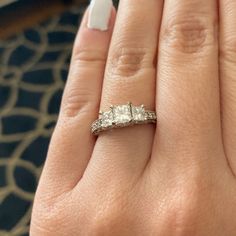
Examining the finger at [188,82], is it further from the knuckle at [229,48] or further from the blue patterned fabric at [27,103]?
the blue patterned fabric at [27,103]

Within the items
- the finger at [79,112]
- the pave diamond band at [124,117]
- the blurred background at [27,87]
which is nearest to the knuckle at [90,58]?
the finger at [79,112]

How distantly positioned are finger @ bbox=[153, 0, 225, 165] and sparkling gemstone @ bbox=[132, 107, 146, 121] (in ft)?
0.06

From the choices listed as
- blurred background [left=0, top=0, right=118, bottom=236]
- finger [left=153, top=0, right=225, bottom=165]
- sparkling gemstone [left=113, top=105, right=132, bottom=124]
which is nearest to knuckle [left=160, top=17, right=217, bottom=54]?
finger [left=153, top=0, right=225, bottom=165]

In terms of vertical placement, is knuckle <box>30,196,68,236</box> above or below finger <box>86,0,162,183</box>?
below

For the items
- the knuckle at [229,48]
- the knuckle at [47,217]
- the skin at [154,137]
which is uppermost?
the knuckle at [229,48]

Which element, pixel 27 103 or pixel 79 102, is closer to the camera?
pixel 79 102

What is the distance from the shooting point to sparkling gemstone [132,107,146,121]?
1.64 feet

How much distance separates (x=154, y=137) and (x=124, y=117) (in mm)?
47

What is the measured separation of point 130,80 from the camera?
1.75 feet

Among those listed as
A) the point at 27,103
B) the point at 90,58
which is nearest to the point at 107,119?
the point at 90,58

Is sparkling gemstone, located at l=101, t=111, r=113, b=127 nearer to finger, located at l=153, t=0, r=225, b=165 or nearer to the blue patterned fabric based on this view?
finger, located at l=153, t=0, r=225, b=165

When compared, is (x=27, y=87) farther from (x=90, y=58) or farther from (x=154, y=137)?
(x=154, y=137)

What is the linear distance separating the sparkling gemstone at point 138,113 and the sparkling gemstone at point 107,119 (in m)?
0.03

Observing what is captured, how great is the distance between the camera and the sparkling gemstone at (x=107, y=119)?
19.8 inches
